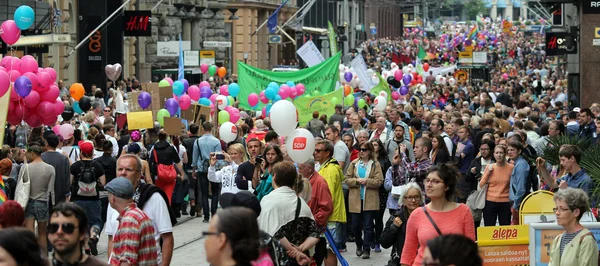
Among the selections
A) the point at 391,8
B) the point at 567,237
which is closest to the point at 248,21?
the point at 567,237

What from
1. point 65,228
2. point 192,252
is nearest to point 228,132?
point 192,252

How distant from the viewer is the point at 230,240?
5.55 m

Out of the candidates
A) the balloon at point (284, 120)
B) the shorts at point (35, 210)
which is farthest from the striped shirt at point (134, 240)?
the balloon at point (284, 120)

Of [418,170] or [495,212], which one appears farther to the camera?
[495,212]

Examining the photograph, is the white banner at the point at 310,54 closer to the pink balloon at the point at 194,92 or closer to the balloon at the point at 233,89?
the balloon at the point at 233,89

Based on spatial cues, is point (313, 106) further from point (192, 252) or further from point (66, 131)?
point (192, 252)

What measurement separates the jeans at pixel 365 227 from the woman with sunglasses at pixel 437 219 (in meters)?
6.14

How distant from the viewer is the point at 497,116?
888 inches

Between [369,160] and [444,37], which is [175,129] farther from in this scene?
[444,37]

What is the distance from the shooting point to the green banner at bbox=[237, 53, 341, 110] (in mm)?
28531

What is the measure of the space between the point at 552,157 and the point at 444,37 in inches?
4330

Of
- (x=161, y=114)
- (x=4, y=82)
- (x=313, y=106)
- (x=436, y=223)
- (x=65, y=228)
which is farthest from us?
(x=313, y=106)

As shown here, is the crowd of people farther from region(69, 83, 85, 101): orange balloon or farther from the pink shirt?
region(69, 83, 85, 101): orange balloon

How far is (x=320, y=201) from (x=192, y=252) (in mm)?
4263
